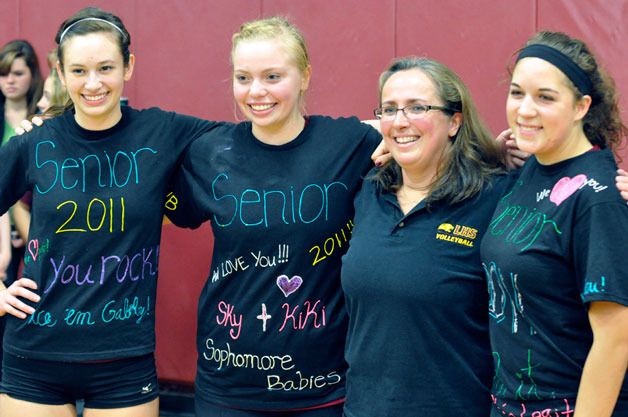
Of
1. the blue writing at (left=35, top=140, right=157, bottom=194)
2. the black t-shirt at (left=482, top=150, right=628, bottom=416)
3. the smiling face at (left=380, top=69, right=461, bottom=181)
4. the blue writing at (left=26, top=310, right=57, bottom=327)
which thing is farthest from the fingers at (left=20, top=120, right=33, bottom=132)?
the black t-shirt at (left=482, top=150, right=628, bottom=416)

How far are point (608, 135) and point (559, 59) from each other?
251mm

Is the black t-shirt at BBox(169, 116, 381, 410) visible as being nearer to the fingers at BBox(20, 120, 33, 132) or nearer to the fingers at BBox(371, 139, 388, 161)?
the fingers at BBox(371, 139, 388, 161)

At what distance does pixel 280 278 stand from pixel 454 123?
73 cm

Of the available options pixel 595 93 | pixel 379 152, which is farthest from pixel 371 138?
pixel 595 93

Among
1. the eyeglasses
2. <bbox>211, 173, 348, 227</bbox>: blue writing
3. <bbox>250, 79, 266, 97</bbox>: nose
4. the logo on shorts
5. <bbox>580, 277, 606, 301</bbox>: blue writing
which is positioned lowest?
the logo on shorts

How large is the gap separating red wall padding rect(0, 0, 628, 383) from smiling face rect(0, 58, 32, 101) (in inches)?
5.7

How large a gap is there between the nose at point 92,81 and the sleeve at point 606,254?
1667mm

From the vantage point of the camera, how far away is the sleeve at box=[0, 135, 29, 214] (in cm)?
311

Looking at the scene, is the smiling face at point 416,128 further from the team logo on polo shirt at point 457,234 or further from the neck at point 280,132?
the neck at point 280,132

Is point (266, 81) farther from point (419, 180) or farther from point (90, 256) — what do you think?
point (90, 256)

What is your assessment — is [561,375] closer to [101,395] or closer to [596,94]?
[596,94]

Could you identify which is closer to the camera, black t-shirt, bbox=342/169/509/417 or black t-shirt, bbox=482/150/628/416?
black t-shirt, bbox=482/150/628/416

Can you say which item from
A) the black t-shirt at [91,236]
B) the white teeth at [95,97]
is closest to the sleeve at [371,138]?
the black t-shirt at [91,236]

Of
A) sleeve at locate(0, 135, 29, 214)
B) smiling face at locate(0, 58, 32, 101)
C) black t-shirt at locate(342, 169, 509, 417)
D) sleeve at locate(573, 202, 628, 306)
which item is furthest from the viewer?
smiling face at locate(0, 58, 32, 101)
